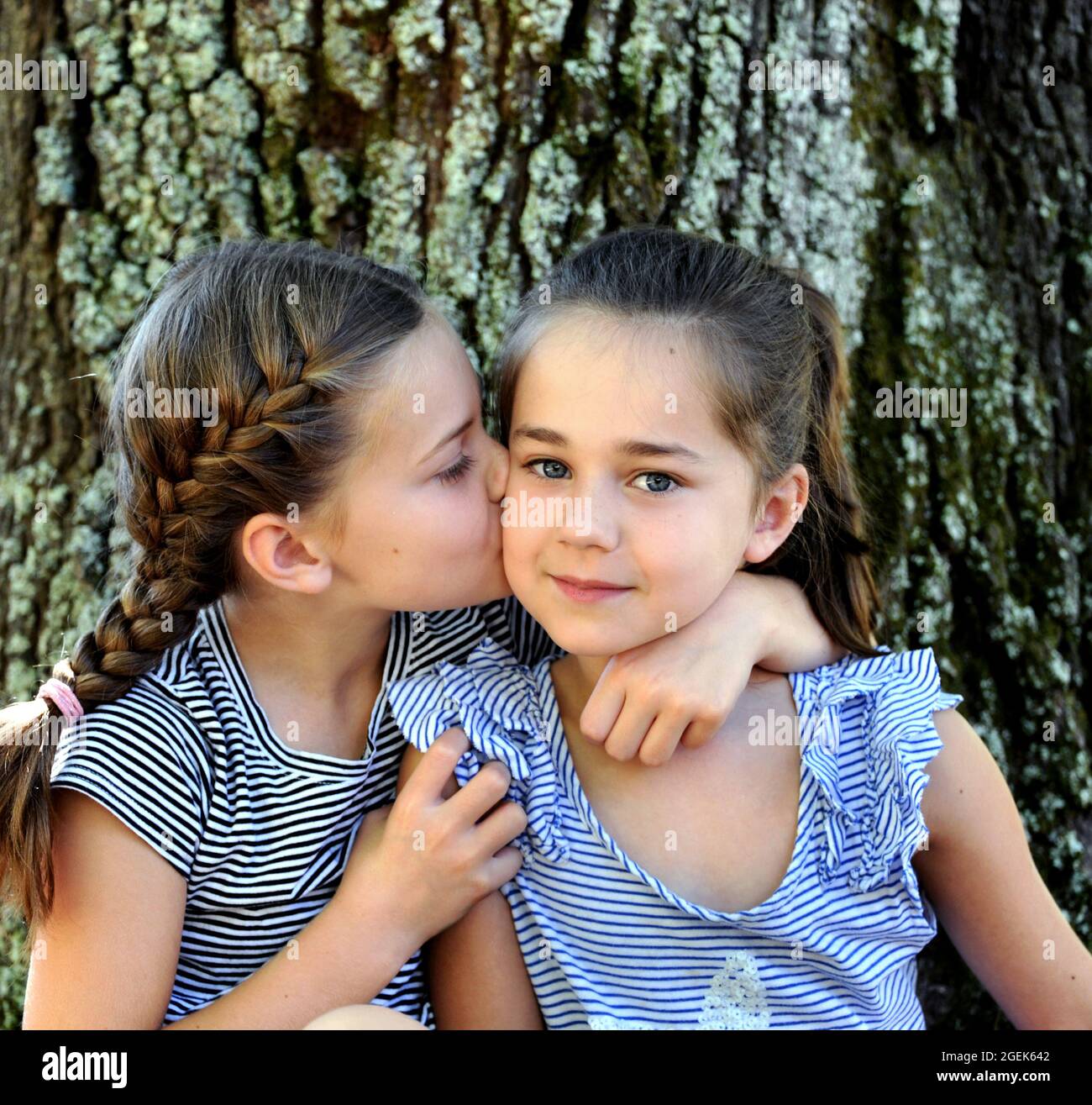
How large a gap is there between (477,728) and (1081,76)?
190 cm

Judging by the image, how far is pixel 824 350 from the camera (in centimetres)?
239

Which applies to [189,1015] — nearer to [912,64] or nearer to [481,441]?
[481,441]

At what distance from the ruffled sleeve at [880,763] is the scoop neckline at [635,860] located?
0.03 metres

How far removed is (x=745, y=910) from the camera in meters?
2.14

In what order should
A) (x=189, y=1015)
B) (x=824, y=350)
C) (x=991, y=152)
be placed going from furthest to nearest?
(x=991, y=152) < (x=824, y=350) < (x=189, y=1015)

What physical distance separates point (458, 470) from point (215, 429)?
407mm

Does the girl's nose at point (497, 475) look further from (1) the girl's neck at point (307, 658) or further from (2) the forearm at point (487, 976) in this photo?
(2) the forearm at point (487, 976)

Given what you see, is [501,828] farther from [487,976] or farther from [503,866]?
[487,976]

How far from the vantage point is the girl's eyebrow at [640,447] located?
2.01m

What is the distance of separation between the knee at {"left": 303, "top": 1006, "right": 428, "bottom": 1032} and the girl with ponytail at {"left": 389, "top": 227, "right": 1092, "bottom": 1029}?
12.4 inches

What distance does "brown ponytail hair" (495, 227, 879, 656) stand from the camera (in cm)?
211

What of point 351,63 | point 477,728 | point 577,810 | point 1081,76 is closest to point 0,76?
point 351,63

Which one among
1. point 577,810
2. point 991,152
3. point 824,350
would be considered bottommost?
point 577,810
